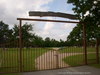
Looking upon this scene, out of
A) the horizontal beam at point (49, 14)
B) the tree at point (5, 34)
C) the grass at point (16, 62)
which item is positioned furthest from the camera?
the tree at point (5, 34)

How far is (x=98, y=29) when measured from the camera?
16.3 m

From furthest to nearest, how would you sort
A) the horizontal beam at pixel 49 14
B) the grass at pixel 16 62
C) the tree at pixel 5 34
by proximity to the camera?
the tree at pixel 5 34 → the grass at pixel 16 62 → the horizontal beam at pixel 49 14

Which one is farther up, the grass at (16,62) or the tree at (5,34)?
the tree at (5,34)

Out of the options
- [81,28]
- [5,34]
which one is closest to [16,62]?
[81,28]

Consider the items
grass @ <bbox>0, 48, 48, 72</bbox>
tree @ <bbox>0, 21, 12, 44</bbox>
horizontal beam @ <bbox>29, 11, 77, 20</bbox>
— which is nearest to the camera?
horizontal beam @ <bbox>29, 11, 77, 20</bbox>

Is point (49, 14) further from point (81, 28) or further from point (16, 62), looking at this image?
point (16, 62)

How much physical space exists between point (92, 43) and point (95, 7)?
3020 mm

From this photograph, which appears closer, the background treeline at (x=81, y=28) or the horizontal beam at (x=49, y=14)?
the horizontal beam at (x=49, y=14)

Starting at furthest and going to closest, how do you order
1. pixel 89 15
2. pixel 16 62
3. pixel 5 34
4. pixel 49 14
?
pixel 5 34
pixel 16 62
pixel 89 15
pixel 49 14

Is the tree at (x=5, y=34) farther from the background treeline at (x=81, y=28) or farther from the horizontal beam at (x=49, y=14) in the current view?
the horizontal beam at (x=49, y=14)

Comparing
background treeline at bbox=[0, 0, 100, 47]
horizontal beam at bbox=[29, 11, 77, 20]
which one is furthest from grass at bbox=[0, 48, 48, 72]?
horizontal beam at bbox=[29, 11, 77, 20]

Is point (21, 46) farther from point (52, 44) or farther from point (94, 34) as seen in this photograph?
point (94, 34)

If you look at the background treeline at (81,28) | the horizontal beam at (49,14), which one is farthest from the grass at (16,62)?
the horizontal beam at (49,14)

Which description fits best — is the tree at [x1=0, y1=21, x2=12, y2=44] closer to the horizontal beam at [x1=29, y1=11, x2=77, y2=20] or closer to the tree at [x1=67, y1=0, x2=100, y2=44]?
the horizontal beam at [x1=29, y1=11, x2=77, y2=20]
